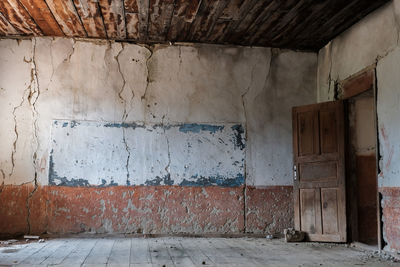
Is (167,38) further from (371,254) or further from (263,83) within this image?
(371,254)

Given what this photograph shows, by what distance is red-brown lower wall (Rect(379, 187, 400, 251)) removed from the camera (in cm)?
422

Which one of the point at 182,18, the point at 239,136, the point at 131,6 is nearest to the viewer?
the point at 131,6

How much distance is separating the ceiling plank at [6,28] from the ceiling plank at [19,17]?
5cm

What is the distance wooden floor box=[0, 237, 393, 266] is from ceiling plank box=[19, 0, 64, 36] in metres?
2.85

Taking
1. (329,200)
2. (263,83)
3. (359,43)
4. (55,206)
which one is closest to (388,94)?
(359,43)

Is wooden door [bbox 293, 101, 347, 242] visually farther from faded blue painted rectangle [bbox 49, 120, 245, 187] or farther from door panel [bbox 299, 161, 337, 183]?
faded blue painted rectangle [bbox 49, 120, 245, 187]

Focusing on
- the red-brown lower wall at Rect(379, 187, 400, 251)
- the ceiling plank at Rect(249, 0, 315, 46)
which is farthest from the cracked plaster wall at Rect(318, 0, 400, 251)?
Answer: the ceiling plank at Rect(249, 0, 315, 46)

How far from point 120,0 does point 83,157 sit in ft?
7.50

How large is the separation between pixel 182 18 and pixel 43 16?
1.78 metres

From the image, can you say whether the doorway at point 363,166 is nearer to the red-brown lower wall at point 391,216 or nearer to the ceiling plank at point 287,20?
the red-brown lower wall at point 391,216

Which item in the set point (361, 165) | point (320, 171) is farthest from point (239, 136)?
point (361, 165)

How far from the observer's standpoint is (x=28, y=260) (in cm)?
381

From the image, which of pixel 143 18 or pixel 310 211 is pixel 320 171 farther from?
pixel 143 18

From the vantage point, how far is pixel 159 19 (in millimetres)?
5289
